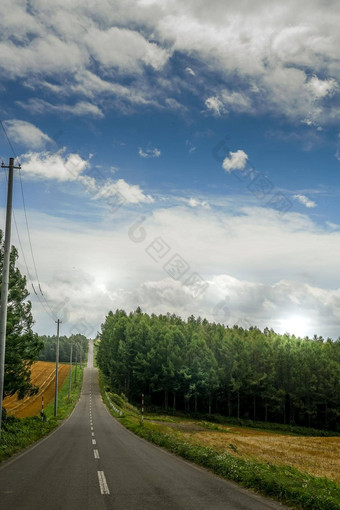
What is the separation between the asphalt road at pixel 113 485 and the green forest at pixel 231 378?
6219 centimetres

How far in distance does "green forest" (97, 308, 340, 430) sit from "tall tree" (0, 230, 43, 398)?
1879 inches

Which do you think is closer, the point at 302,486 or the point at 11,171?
the point at 302,486

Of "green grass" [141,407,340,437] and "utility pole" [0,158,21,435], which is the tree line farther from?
"green grass" [141,407,340,437]

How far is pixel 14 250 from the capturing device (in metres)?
34.4

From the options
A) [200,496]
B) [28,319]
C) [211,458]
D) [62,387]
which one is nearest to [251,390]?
[62,387]

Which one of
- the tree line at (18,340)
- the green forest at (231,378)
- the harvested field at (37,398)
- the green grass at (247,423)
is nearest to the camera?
the tree line at (18,340)

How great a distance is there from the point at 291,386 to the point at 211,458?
236 ft

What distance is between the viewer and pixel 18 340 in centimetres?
3306

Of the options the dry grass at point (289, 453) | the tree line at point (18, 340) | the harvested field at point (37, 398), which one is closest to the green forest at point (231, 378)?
the harvested field at point (37, 398)

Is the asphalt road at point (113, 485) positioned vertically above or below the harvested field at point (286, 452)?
above

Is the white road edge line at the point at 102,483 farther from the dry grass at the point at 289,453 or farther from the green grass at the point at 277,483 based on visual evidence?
the dry grass at the point at 289,453

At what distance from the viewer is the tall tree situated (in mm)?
32500

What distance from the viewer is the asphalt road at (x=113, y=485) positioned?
391 inches

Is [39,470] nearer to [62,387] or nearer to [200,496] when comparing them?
[200,496]
